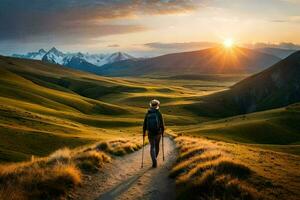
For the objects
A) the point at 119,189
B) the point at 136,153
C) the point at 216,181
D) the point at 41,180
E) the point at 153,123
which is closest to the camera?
the point at 216,181

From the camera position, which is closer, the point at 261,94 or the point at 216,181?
the point at 216,181

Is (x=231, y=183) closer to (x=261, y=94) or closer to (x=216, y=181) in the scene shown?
(x=216, y=181)

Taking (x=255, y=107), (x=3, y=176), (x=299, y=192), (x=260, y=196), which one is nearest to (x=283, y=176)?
(x=299, y=192)

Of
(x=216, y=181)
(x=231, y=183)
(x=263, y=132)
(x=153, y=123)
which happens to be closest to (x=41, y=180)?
A: (x=216, y=181)

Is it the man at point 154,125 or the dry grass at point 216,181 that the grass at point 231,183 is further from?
the man at point 154,125

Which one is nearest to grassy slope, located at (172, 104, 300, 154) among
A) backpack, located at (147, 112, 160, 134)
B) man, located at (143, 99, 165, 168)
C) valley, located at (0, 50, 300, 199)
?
valley, located at (0, 50, 300, 199)

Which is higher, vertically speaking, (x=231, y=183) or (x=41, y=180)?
(x=231, y=183)

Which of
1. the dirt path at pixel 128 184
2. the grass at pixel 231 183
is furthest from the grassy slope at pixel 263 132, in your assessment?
the grass at pixel 231 183

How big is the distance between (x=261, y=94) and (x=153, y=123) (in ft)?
565

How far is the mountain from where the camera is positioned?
171875mm

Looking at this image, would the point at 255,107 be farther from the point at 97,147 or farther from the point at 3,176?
the point at 3,176

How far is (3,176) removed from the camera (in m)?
16.2

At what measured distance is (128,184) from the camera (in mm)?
18031

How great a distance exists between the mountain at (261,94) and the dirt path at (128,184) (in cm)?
14304
